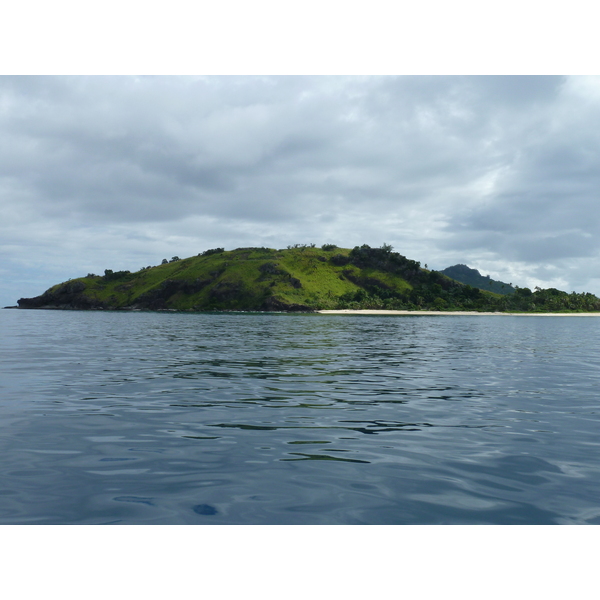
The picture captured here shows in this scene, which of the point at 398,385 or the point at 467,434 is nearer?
the point at 467,434

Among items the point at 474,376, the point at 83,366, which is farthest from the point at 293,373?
the point at 83,366

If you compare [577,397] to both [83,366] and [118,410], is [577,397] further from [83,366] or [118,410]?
[83,366]

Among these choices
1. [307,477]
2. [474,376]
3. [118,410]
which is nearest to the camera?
[307,477]

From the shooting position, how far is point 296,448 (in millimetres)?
10680

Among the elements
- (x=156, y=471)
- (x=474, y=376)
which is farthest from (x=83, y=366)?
(x=474, y=376)

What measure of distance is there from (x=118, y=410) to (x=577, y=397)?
17531 mm

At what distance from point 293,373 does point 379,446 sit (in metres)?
12.5

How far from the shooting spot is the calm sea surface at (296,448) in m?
7.56

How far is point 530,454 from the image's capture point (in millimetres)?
10477

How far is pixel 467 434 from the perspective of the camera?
1211 centimetres

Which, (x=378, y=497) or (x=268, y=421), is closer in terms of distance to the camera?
(x=378, y=497)

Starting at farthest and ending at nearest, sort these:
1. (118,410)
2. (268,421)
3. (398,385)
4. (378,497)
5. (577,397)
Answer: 1. (398,385)
2. (577,397)
3. (118,410)
4. (268,421)
5. (378,497)

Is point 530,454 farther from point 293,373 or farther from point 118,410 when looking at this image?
point 293,373

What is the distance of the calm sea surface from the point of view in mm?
7559
